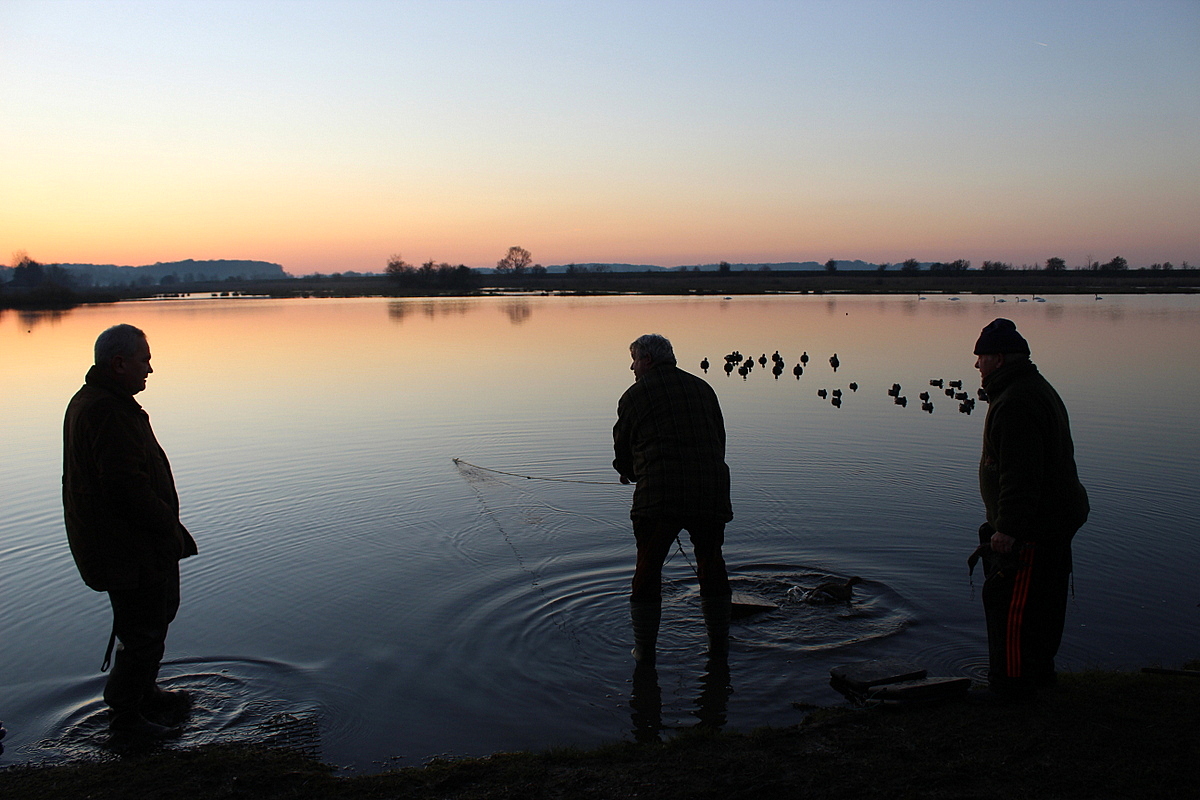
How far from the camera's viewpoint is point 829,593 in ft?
22.0

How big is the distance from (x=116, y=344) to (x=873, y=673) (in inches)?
176

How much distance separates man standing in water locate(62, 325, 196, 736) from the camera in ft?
14.5

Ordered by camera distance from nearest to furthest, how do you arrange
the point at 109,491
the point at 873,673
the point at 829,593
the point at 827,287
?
the point at 109,491
the point at 873,673
the point at 829,593
the point at 827,287

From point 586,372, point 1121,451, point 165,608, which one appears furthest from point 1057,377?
point 165,608

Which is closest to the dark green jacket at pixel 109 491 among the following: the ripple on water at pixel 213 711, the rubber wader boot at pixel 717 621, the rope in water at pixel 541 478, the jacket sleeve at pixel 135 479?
the jacket sleeve at pixel 135 479

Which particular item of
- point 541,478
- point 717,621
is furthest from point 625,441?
point 541,478

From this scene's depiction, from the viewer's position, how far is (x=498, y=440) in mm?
13891

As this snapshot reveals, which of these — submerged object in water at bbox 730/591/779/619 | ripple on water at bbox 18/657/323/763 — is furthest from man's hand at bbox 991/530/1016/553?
ripple on water at bbox 18/657/323/763

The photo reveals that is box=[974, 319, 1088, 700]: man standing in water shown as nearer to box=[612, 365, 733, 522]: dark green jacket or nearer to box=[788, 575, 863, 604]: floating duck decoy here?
box=[612, 365, 733, 522]: dark green jacket

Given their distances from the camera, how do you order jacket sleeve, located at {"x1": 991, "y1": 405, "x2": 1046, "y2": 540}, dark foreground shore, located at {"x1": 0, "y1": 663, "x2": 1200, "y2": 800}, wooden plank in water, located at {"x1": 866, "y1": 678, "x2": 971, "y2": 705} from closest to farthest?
dark foreground shore, located at {"x1": 0, "y1": 663, "x2": 1200, "y2": 800}, jacket sleeve, located at {"x1": 991, "y1": 405, "x2": 1046, "y2": 540}, wooden plank in water, located at {"x1": 866, "y1": 678, "x2": 971, "y2": 705}

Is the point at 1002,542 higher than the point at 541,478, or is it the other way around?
the point at 1002,542

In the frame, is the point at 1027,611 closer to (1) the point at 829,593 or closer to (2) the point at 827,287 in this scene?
(1) the point at 829,593

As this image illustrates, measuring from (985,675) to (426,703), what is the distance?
338cm

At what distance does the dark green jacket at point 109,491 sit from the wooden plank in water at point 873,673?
12.6ft
